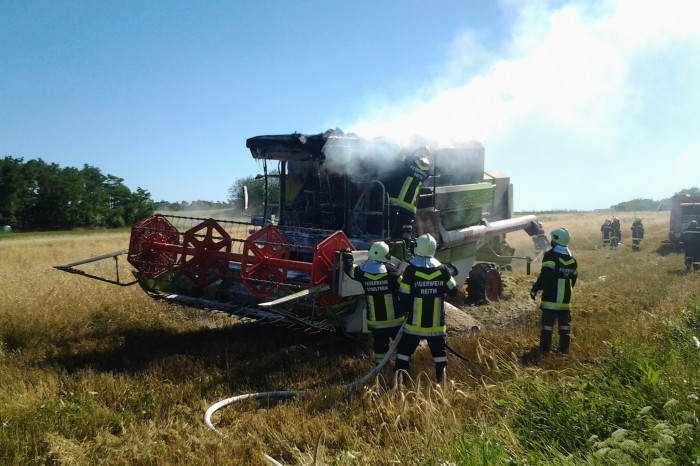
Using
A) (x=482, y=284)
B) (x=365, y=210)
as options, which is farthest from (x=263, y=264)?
(x=482, y=284)

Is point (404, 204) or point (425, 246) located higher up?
point (404, 204)

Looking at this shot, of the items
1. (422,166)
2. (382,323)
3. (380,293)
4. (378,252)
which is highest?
(422,166)

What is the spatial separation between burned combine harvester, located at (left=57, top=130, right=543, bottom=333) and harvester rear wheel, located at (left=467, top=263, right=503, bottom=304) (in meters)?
0.55

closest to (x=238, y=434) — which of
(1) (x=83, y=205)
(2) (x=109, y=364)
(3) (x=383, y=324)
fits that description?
(3) (x=383, y=324)

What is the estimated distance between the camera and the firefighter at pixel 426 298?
5980mm

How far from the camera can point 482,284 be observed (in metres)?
11.2

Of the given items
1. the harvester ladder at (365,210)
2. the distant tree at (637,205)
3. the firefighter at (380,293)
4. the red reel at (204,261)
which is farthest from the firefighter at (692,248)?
the distant tree at (637,205)

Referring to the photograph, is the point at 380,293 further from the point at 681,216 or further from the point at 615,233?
the point at 615,233

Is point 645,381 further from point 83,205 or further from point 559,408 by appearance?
point 83,205

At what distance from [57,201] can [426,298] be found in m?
49.7

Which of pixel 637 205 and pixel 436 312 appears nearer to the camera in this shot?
pixel 436 312

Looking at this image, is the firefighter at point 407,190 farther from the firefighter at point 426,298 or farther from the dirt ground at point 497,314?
the firefighter at point 426,298

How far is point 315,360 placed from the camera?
22.9 ft

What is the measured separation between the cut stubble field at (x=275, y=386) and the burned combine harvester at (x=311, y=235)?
652 millimetres
